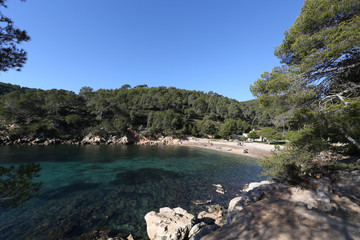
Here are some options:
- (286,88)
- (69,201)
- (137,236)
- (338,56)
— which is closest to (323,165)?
(286,88)

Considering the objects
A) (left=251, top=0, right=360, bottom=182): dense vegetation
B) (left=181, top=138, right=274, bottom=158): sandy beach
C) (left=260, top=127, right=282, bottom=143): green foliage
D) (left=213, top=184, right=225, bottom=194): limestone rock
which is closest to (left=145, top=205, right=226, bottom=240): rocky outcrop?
(left=213, top=184, right=225, bottom=194): limestone rock

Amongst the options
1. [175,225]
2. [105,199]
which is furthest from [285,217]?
[105,199]

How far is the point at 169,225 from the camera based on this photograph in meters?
6.45

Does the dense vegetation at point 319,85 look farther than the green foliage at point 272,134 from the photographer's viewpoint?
No

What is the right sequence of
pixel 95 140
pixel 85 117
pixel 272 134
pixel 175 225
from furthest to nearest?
1. pixel 85 117
2. pixel 95 140
3. pixel 272 134
4. pixel 175 225

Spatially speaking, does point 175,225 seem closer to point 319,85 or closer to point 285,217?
point 285,217

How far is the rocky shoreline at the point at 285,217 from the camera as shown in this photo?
267 cm

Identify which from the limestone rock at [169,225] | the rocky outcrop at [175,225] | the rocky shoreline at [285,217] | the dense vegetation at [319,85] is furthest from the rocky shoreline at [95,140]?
the dense vegetation at [319,85]

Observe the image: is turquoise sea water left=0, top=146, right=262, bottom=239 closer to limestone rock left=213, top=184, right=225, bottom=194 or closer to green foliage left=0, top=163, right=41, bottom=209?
limestone rock left=213, top=184, right=225, bottom=194

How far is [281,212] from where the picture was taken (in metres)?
3.38

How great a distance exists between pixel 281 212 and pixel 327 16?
10.0 meters

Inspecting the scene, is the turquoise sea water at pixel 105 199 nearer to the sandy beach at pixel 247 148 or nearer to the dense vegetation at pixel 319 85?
the dense vegetation at pixel 319 85

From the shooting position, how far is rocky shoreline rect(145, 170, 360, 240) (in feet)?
8.76

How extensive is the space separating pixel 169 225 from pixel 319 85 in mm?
10944
